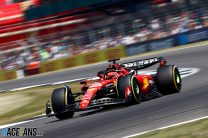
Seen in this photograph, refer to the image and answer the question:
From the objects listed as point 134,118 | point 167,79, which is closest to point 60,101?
point 134,118

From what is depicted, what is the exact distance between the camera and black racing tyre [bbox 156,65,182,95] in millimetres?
11047

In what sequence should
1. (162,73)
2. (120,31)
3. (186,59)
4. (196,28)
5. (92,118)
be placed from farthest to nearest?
1. (120,31)
2. (196,28)
3. (186,59)
4. (162,73)
5. (92,118)

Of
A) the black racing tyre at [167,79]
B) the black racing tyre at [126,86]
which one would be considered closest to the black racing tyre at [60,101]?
the black racing tyre at [126,86]

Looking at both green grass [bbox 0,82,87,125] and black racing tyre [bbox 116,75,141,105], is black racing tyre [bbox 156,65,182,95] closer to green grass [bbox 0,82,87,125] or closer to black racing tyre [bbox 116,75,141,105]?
black racing tyre [bbox 116,75,141,105]

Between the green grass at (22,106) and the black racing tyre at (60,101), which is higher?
the black racing tyre at (60,101)

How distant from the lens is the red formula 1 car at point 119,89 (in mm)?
10109

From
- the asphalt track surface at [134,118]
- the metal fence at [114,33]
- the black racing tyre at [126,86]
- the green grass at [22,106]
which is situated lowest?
the metal fence at [114,33]

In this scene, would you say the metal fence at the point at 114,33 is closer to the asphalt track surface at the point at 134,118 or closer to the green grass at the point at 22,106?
the green grass at the point at 22,106

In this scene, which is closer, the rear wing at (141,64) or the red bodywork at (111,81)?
the red bodywork at (111,81)

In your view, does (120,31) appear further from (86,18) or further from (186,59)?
(186,59)

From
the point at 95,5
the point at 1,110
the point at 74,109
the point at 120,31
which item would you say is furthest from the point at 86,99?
the point at 95,5

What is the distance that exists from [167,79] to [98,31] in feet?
74.1

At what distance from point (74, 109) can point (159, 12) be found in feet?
76.4

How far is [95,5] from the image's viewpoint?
37.5 meters
